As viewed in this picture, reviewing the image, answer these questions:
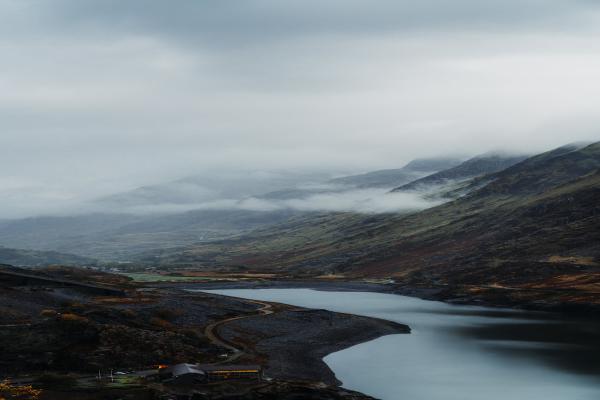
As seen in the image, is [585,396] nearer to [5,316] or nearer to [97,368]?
[97,368]

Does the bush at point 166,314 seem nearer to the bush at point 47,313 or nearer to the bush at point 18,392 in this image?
the bush at point 47,313

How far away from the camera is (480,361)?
119 m

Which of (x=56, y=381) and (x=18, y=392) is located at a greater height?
(x=18, y=392)

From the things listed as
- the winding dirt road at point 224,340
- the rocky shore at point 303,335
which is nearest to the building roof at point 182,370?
the rocky shore at point 303,335

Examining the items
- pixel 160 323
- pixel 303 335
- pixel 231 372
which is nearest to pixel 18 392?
pixel 231 372

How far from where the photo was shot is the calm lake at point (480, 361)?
98.2 meters

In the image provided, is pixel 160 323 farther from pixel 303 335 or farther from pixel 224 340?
pixel 303 335

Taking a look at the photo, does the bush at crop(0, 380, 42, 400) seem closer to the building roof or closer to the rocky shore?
the building roof

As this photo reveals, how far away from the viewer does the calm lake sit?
98188mm

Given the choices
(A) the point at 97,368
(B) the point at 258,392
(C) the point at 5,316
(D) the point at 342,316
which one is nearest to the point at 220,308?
(D) the point at 342,316

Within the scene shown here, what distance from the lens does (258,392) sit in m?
83.8

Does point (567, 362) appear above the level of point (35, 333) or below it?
below

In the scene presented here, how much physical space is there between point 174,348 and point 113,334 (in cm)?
997

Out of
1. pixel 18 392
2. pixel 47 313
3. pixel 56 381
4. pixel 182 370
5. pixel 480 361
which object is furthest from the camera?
pixel 47 313
